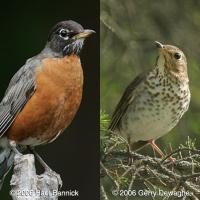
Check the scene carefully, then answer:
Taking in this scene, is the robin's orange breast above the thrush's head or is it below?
below

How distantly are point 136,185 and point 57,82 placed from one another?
0.74 m

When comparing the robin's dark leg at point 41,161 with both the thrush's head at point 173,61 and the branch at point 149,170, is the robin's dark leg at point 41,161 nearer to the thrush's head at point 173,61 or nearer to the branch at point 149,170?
the branch at point 149,170

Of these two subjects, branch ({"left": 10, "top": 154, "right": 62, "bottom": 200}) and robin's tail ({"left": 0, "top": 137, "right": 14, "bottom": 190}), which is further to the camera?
robin's tail ({"left": 0, "top": 137, "right": 14, "bottom": 190})

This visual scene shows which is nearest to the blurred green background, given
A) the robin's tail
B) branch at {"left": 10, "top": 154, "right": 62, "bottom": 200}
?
the robin's tail

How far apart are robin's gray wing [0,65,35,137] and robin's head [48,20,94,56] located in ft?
0.65

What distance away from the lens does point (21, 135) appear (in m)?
3.19

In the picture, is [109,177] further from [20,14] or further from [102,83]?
[20,14]

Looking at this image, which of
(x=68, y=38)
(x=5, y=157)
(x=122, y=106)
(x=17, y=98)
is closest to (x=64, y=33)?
(x=68, y=38)

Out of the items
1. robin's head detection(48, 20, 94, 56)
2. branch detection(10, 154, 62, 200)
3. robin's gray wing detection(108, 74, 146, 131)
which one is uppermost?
robin's head detection(48, 20, 94, 56)

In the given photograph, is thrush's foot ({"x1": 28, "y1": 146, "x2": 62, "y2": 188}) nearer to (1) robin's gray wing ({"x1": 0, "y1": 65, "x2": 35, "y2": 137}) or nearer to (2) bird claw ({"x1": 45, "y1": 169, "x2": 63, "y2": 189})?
(2) bird claw ({"x1": 45, "y1": 169, "x2": 63, "y2": 189})

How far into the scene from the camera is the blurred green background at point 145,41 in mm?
3357

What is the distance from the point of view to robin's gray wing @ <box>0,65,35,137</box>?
317 centimetres

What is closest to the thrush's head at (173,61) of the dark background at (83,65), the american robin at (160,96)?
the american robin at (160,96)

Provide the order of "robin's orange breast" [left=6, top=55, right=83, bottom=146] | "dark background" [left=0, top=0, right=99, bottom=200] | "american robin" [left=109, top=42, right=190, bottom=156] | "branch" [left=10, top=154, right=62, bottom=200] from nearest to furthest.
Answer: "branch" [left=10, top=154, right=62, bottom=200], "robin's orange breast" [left=6, top=55, right=83, bottom=146], "american robin" [left=109, top=42, right=190, bottom=156], "dark background" [left=0, top=0, right=99, bottom=200]
